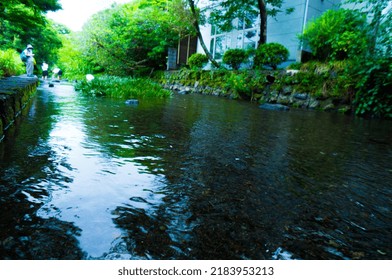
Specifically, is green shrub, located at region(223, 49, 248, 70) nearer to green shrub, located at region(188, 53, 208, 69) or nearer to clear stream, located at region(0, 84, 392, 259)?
green shrub, located at region(188, 53, 208, 69)

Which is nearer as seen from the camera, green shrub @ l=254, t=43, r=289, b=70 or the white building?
green shrub @ l=254, t=43, r=289, b=70

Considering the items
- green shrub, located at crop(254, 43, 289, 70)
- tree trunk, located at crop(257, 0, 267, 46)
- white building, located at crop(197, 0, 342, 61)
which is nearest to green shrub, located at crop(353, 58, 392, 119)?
white building, located at crop(197, 0, 342, 61)

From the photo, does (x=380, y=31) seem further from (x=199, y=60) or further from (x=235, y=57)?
(x=199, y=60)

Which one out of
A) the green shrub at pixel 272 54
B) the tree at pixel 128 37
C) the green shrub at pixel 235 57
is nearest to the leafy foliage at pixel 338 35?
the green shrub at pixel 272 54

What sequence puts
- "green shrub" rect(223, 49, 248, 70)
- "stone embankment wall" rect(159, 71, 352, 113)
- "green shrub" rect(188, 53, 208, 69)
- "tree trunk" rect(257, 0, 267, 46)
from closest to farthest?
"stone embankment wall" rect(159, 71, 352, 113)
"tree trunk" rect(257, 0, 267, 46)
"green shrub" rect(223, 49, 248, 70)
"green shrub" rect(188, 53, 208, 69)

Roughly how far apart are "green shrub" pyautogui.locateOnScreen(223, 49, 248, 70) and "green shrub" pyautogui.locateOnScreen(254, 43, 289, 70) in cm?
120

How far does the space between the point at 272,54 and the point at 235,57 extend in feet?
7.06

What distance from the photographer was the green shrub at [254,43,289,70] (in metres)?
10.1

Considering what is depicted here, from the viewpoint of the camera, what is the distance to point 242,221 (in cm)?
117

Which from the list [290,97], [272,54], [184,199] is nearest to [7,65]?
[184,199]

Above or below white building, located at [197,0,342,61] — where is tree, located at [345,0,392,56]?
below

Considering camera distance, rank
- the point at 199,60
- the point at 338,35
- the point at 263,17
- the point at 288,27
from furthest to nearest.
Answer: the point at 199,60 < the point at 288,27 < the point at 263,17 < the point at 338,35

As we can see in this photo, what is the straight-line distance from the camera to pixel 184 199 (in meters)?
1.37
